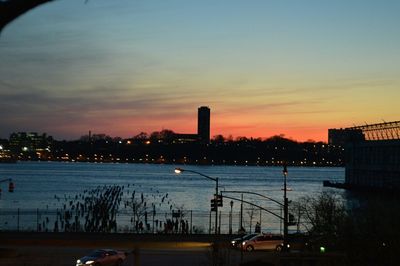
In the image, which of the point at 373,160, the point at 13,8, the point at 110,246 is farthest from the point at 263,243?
the point at 373,160

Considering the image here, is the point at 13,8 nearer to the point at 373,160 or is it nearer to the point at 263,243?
the point at 263,243

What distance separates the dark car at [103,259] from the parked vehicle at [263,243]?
11682mm

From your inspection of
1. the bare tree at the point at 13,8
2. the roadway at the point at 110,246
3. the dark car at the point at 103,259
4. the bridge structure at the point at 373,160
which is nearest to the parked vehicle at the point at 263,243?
the roadway at the point at 110,246

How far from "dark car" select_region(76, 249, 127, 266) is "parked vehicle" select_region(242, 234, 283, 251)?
1168 cm

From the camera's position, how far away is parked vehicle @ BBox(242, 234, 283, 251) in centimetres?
4453

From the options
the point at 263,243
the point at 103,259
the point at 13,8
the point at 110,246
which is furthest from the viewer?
the point at 263,243

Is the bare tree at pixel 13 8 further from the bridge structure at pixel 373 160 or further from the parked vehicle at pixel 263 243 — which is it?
the bridge structure at pixel 373 160

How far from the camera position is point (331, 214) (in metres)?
38.0

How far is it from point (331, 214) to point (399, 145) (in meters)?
91.7

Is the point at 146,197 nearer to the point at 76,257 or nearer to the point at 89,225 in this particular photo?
the point at 89,225

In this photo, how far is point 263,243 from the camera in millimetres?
45531

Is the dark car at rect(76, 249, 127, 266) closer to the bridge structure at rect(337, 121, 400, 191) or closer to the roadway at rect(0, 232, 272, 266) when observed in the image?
the roadway at rect(0, 232, 272, 266)

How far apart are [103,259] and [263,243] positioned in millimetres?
15130

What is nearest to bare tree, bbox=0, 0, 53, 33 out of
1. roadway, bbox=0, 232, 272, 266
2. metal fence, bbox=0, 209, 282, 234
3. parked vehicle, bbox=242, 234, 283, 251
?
roadway, bbox=0, 232, 272, 266
